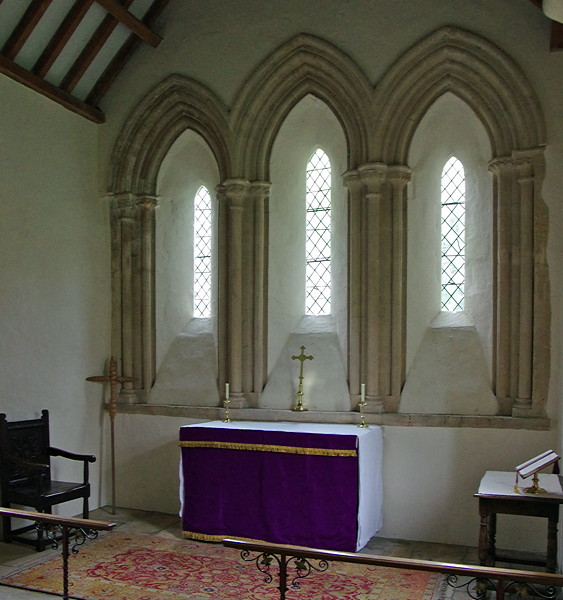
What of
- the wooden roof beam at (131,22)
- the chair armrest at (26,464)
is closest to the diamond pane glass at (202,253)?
the wooden roof beam at (131,22)

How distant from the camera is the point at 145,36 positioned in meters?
7.55

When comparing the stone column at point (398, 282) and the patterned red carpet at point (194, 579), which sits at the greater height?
the stone column at point (398, 282)

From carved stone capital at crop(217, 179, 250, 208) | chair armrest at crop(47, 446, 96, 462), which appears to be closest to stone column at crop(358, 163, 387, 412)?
carved stone capital at crop(217, 179, 250, 208)

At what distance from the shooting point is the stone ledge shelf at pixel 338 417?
6.16 metres

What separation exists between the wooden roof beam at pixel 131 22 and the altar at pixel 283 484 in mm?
3954

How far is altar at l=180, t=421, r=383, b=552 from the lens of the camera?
5.83m

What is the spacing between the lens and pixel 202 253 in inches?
314

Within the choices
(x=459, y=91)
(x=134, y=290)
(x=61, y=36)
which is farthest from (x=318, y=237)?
(x=61, y=36)

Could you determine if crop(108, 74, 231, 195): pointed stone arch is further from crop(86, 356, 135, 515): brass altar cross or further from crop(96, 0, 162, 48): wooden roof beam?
crop(86, 356, 135, 515): brass altar cross

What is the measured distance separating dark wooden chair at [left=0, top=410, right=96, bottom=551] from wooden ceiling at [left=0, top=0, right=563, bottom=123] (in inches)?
125

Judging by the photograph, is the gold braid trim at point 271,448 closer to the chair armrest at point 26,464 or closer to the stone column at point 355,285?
the stone column at point 355,285

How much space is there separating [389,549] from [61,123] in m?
5.10

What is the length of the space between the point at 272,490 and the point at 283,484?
0.38 ft

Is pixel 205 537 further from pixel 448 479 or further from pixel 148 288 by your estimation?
pixel 148 288
